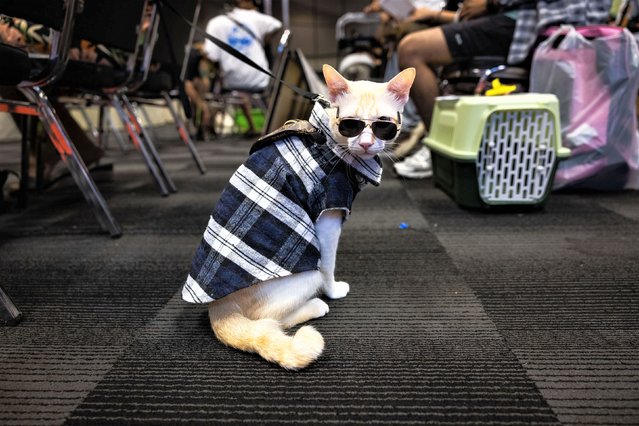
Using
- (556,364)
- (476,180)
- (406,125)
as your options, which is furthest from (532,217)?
(406,125)

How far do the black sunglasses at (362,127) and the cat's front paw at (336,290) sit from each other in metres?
0.32

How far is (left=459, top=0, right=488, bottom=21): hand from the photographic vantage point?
5.81ft

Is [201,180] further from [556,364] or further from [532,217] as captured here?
[556,364]

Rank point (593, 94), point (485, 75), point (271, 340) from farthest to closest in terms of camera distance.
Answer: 1. point (485, 75)
2. point (593, 94)
3. point (271, 340)

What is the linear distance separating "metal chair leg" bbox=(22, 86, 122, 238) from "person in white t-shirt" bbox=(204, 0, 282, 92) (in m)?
2.44

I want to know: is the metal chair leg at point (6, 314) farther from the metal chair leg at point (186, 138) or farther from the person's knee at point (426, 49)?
the person's knee at point (426, 49)

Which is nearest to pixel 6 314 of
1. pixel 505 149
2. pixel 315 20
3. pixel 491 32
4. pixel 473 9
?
pixel 505 149

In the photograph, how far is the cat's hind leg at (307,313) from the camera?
726 mm

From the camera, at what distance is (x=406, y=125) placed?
3.16 m

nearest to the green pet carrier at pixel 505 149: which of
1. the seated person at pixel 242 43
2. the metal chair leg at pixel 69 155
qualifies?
the metal chair leg at pixel 69 155

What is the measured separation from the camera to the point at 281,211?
0.65m

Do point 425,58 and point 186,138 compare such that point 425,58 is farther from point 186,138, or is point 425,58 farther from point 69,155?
point 69,155

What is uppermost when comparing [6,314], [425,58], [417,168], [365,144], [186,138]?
[425,58]

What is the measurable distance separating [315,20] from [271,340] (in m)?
7.19
